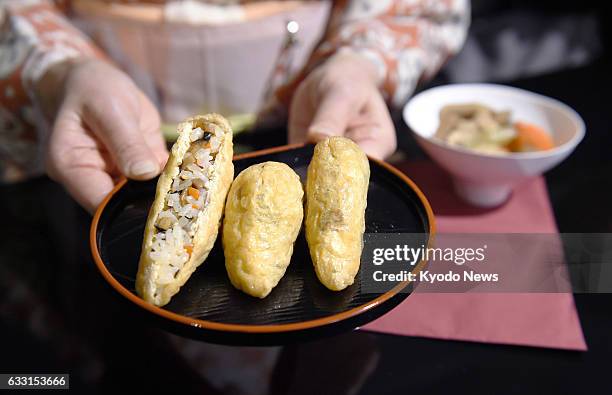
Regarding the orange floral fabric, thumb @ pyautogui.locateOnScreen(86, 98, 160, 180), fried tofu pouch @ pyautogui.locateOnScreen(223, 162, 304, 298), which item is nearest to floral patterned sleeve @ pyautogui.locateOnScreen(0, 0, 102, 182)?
the orange floral fabric

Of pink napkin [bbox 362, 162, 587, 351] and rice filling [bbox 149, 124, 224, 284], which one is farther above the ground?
rice filling [bbox 149, 124, 224, 284]

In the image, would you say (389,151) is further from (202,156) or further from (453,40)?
(453,40)

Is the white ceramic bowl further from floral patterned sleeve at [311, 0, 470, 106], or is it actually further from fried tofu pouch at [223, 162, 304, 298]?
fried tofu pouch at [223, 162, 304, 298]

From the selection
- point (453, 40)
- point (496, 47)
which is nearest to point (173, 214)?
point (453, 40)

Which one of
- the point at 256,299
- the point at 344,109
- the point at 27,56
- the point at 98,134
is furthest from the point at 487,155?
the point at 27,56

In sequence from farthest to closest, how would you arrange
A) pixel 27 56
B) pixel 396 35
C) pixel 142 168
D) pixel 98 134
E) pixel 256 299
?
1. pixel 396 35
2. pixel 27 56
3. pixel 98 134
4. pixel 142 168
5. pixel 256 299

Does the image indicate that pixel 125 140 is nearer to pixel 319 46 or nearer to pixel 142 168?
pixel 142 168

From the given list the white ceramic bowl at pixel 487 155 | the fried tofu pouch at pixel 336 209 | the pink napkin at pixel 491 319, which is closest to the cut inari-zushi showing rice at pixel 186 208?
the fried tofu pouch at pixel 336 209
